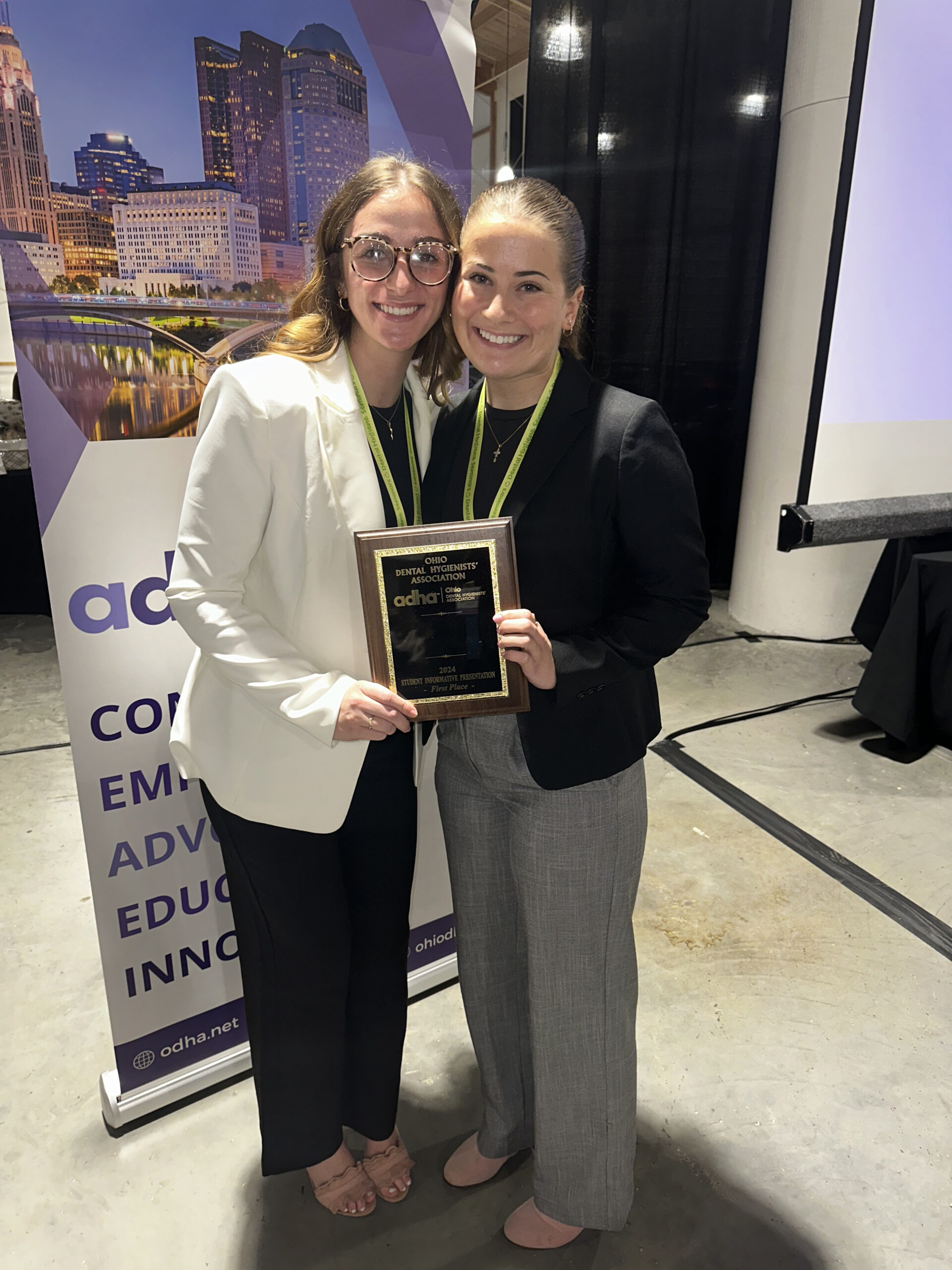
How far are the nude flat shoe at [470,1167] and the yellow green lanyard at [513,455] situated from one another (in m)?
1.24

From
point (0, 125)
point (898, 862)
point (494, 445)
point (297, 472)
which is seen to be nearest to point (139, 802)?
point (297, 472)

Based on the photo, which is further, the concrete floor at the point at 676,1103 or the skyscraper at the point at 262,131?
the concrete floor at the point at 676,1103

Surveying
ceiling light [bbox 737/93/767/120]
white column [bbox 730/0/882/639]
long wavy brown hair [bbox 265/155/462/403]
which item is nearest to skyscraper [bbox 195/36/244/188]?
long wavy brown hair [bbox 265/155/462/403]

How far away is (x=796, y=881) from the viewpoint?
8.41 feet

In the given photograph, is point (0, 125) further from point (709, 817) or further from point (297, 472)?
point (709, 817)

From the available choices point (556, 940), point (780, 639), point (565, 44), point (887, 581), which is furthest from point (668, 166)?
point (556, 940)

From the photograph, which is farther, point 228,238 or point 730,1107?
point 730,1107

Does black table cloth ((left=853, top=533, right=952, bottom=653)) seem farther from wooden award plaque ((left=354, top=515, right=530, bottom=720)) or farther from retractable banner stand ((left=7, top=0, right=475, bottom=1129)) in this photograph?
wooden award plaque ((left=354, top=515, right=530, bottom=720))

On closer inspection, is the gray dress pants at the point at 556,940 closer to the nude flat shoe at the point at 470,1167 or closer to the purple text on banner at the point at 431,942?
the nude flat shoe at the point at 470,1167

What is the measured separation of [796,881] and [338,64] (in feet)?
7.92

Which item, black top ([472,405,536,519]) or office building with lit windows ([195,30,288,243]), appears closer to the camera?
black top ([472,405,536,519])

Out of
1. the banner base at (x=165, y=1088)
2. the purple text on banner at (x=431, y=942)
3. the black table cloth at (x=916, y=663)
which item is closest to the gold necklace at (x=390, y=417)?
the banner base at (x=165, y=1088)

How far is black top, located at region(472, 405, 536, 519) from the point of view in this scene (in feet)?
3.92

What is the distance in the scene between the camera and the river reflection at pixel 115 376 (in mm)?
1297
